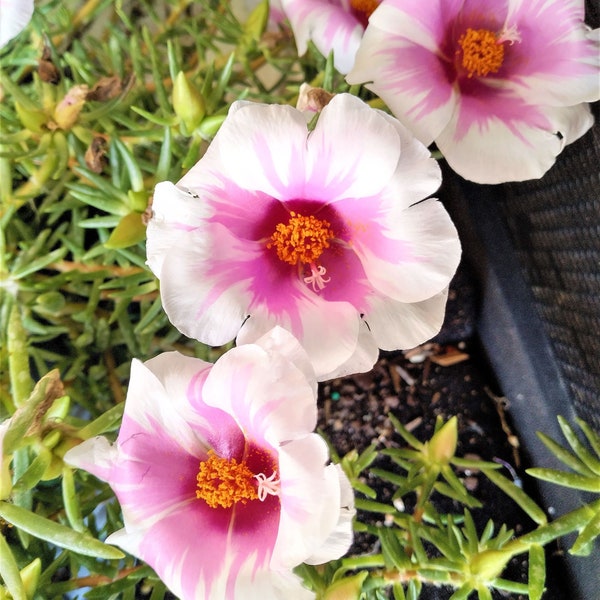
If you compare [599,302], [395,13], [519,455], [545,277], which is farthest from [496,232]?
[395,13]

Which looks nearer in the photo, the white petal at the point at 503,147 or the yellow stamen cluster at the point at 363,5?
the white petal at the point at 503,147

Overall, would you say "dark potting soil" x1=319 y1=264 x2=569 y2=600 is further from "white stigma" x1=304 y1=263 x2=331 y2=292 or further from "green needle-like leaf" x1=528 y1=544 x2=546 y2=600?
"white stigma" x1=304 y1=263 x2=331 y2=292

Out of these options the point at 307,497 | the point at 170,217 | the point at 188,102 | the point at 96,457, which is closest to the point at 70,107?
the point at 188,102

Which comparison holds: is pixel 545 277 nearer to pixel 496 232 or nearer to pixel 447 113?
pixel 496 232

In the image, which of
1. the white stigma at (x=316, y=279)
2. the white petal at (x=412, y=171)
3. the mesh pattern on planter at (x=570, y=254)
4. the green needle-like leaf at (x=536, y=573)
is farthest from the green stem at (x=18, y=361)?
the mesh pattern on planter at (x=570, y=254)

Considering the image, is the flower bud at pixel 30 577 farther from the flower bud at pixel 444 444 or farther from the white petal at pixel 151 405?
the flower bud at pixel 444 444

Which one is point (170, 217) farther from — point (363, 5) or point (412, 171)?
point (363, 5)
